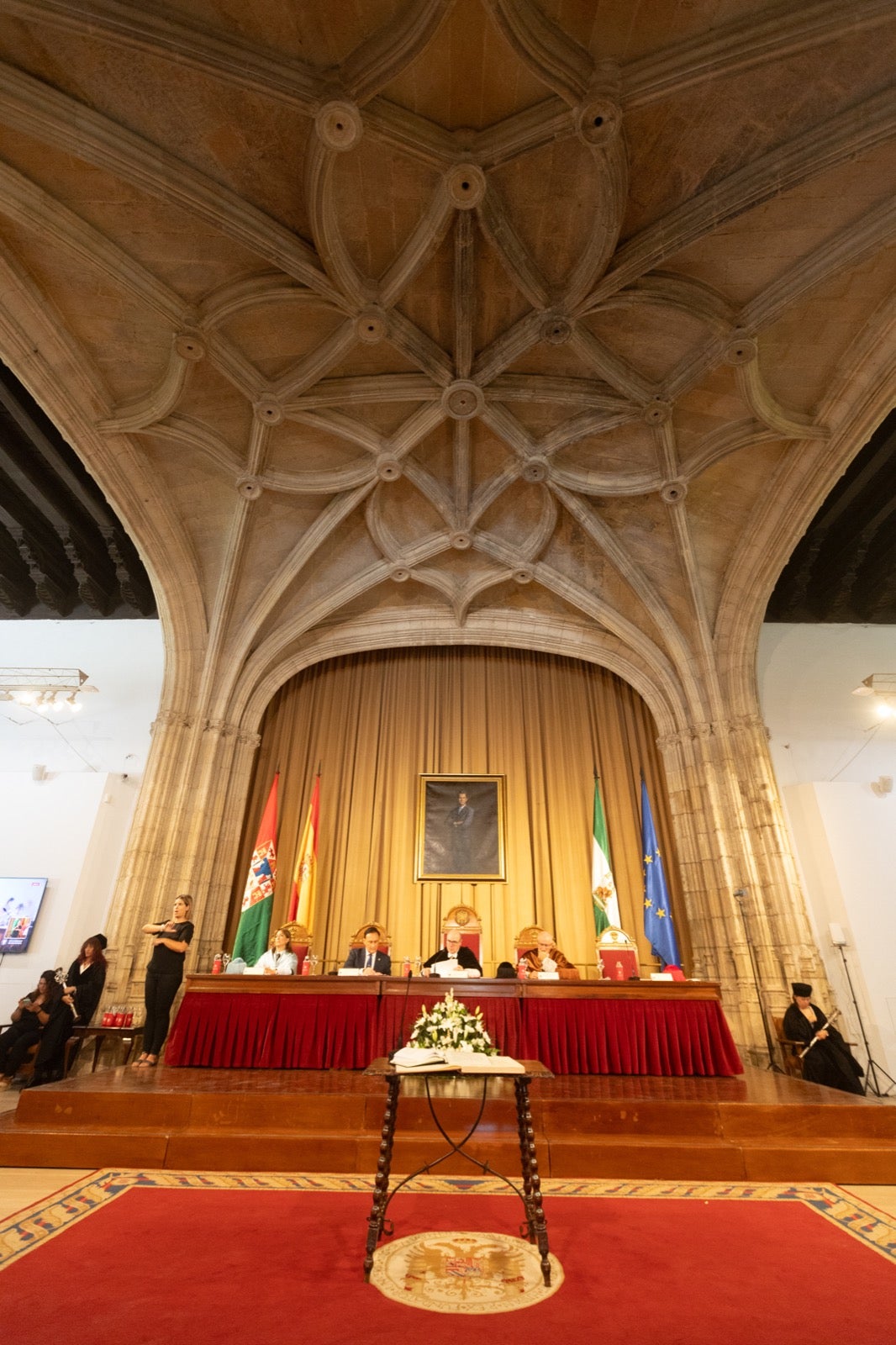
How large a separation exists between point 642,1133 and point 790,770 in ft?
21.2

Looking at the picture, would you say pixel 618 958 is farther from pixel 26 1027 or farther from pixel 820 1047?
pixel 26 1027

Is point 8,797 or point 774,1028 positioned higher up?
point 8,797

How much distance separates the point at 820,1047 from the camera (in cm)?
605

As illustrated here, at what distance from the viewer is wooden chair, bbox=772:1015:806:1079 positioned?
6.19 m

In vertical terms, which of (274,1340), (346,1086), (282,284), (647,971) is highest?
(282,284)

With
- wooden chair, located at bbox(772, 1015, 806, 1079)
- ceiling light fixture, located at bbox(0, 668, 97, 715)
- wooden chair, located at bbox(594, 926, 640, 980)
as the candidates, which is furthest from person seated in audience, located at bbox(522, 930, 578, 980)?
ceiling light fixture, located at bbox(0, 668, 97, 715)

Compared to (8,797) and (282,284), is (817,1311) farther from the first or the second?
(8,797)

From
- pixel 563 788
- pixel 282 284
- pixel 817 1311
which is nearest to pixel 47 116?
pixel 282 284

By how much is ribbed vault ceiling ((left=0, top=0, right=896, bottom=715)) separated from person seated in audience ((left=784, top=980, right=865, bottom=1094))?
14.4 feet

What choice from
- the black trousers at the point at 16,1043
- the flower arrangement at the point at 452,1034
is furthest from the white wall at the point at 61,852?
the flower arrangement at the point at 452,1034

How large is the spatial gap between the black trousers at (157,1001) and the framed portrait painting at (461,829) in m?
3.91

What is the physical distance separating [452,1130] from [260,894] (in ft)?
16.7

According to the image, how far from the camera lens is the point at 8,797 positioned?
28.0 feet

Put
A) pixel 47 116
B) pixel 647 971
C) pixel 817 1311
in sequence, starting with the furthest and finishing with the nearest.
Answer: pixel 647 971
pixel 47 116
pixel 817 1311
